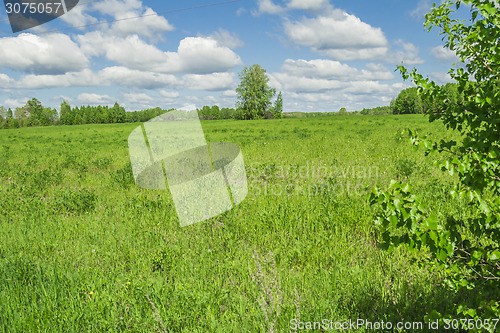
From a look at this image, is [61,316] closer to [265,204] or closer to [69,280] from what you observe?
[69,280]

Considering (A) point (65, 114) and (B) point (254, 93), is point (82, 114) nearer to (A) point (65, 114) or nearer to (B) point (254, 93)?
(A) point (65, 114)

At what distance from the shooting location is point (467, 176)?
222cm

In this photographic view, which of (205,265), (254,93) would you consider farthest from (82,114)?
(205,265)

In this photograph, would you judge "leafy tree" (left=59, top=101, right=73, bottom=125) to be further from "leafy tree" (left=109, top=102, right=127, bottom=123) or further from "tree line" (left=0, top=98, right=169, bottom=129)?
"leafy tree" (left=109, top=102, right=127, bottom=123)

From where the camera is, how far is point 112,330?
3473 mm

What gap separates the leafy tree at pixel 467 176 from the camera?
1963 millimetres

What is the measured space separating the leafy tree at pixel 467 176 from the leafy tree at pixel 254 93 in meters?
104

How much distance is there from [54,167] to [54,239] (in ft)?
31.5

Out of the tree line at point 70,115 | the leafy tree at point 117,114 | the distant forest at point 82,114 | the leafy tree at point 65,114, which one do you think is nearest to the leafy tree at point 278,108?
the distant forest at point 82,114

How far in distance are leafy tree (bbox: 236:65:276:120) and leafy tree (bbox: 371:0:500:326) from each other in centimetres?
10375

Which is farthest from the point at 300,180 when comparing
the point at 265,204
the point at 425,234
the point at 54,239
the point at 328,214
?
the point at 425,234

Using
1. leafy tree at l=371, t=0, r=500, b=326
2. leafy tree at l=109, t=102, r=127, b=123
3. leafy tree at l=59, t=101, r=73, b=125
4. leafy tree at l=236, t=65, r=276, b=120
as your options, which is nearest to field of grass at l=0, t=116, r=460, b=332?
leafy tree at l=371, t=0, r=500, b=326

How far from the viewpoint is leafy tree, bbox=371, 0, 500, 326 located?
6.44 ft

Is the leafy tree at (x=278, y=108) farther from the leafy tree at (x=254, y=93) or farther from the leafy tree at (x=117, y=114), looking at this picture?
the leafy tree at (x=117, y=114)
